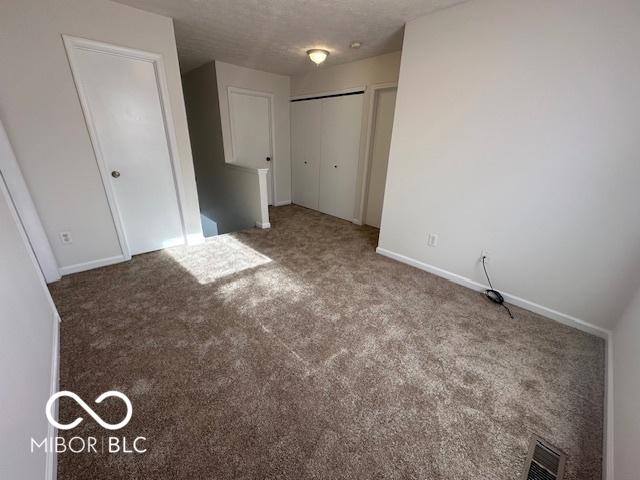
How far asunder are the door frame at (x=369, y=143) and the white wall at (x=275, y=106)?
5.86 ft

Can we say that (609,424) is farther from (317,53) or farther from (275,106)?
(275,106)

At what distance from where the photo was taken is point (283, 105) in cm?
461

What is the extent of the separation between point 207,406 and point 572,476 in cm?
168

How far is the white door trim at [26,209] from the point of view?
201 cm

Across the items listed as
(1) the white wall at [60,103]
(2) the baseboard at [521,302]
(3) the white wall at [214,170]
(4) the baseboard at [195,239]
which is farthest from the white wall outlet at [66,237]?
(2) the baseboard at [521,302]

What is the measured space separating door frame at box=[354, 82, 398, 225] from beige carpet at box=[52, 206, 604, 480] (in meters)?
1.66

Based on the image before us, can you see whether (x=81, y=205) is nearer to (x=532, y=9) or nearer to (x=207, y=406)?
(x=207, y=406)

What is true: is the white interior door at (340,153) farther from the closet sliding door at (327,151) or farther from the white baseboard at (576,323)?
the white baseboard at (576,323)

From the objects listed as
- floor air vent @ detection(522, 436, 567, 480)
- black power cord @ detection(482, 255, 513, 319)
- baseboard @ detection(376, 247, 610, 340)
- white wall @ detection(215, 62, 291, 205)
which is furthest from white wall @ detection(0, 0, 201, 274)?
floor air vent @ detection(522, 436, 567, 480)

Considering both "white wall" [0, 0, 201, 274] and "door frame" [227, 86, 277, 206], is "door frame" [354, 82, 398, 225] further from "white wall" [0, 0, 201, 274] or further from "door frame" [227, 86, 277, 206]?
"white wall" [0, 0, 201, 274]

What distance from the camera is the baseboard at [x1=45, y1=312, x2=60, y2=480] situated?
3.39 feet

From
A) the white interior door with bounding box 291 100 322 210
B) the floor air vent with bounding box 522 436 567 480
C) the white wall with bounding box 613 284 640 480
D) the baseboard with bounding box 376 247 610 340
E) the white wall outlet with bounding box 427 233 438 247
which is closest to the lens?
the white wall with bounding box 613 284 640 480

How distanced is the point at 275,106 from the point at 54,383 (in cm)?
447

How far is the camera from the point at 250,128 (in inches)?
172
